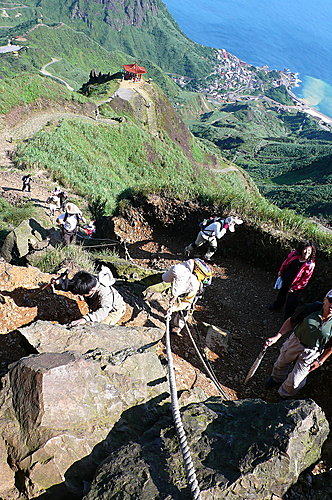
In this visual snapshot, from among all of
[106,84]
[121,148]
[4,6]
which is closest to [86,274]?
[121,148]

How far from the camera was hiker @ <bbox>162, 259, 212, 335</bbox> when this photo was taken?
517 cm

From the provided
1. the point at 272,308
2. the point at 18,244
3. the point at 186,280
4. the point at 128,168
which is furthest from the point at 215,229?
the point at 128,168

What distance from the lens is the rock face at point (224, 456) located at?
7.30 ft

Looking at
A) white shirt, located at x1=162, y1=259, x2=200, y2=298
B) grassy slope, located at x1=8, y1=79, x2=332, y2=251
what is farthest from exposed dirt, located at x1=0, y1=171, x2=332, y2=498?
grassy slope, located at x1=8, y1=79, x2=332, y2=251

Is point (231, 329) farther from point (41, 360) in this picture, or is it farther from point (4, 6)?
point (4, 6)

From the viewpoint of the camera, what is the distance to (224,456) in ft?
8.04

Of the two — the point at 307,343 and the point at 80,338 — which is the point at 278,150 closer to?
the point at 307,343

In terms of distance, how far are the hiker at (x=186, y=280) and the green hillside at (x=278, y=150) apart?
4932cm

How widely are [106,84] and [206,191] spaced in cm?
5806

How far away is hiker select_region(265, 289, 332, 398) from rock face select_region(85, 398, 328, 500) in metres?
1.61

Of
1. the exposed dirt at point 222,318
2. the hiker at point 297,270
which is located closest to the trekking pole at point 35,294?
the exposed dirt at point 222,318

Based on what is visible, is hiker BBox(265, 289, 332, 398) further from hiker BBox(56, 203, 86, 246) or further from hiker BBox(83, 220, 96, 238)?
hiker BBox(83, 220, 96, 238)

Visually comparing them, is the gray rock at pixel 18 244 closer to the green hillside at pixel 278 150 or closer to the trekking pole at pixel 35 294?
the trekking pole at pixel 35 294

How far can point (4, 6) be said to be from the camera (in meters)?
187
